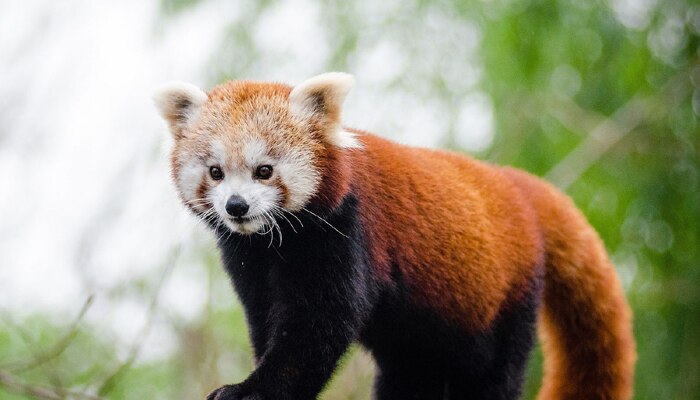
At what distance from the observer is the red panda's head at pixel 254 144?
2750 mm

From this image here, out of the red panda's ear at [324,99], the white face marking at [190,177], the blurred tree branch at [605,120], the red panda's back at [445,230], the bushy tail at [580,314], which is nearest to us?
the white face marking at [190,177]

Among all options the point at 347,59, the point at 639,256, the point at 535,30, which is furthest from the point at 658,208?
the point at 347,59

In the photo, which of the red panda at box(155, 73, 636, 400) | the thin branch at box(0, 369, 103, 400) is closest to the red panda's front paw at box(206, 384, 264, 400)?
the red panda at box(155, 73, 636, 400)

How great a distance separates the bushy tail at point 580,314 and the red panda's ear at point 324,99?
107 centimetres

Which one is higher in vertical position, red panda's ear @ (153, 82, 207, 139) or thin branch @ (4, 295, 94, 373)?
red panda's ear @ (153, 82, 207, 139)

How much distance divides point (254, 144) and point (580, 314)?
1711 millimetres

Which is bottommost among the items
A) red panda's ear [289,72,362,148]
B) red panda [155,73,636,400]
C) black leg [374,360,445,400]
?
black leg [374,360,445,400]

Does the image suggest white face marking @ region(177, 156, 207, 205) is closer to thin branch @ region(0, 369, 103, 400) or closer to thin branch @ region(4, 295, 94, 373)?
thin branch @ region(4, 295, 94, 373)

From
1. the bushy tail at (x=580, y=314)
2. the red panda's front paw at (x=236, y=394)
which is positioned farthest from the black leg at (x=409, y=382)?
the red panda's front paw at (x=236, y=394)

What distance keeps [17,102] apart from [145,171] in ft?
3.31

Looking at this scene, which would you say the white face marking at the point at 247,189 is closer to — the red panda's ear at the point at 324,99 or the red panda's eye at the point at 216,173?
the red panda's eye at the point at 216,173

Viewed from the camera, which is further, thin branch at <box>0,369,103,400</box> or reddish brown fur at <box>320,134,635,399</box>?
reddish brown fur at <box>320,134,635,399</box>

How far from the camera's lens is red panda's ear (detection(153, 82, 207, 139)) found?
10.00 ft

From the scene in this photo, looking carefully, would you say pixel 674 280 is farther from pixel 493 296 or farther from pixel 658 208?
pixel 493 296
